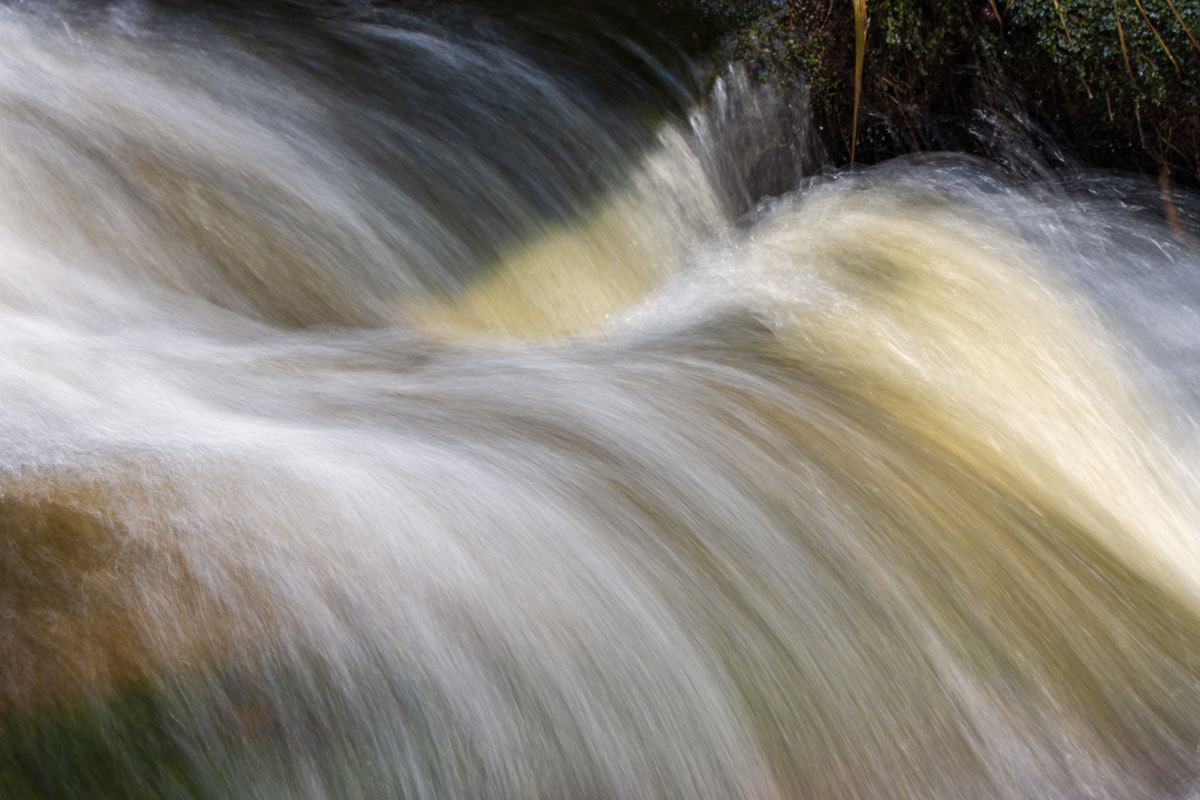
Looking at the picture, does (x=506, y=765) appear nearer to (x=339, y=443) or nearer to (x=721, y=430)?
(x=339, y=443)

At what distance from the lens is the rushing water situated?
1.72 m

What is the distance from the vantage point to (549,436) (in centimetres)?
247

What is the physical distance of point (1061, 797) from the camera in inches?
84.1

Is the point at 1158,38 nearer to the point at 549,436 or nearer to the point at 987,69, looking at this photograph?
the point at 987,69

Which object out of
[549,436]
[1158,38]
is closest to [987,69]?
[1158,38]

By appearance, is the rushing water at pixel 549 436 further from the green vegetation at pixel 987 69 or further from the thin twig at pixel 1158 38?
the thin twig at pixel 1158 38

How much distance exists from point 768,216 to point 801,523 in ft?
6.35

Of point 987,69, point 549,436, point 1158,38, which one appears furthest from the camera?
point 987,69

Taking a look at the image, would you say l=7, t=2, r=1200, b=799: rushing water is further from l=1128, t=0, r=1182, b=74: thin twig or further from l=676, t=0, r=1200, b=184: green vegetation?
l=1128, t=0, r=1182, b=74: thin twig

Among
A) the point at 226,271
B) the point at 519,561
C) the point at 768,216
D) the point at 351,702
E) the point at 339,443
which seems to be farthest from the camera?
the point at 768,216

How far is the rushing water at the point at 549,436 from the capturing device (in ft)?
5.65

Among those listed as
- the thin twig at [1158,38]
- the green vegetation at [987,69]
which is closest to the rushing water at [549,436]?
the green vegetation at [987,69]

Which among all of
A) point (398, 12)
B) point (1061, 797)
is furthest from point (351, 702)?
point (398, 12)

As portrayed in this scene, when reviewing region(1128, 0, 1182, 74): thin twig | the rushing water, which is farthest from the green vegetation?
the rushing water
